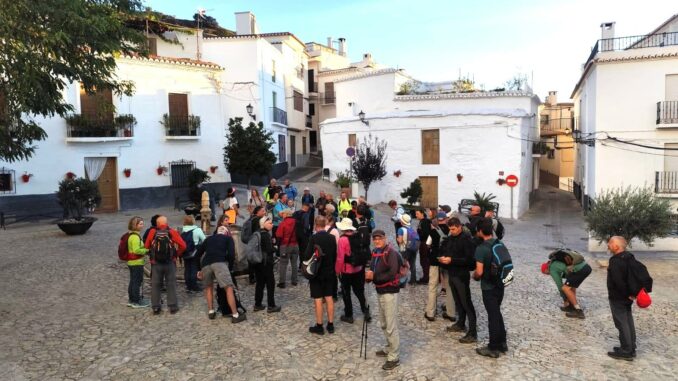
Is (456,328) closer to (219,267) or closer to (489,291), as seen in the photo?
(489,291)

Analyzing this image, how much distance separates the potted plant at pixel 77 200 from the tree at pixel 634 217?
1384cm

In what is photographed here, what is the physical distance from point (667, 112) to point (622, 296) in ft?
48.1

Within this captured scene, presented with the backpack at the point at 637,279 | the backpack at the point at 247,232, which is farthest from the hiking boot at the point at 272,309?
the backpack at the point at 637,279

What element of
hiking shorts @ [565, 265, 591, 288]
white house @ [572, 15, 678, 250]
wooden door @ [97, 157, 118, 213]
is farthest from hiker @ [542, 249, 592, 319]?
wooden door @ [97, 157, 118, 213]

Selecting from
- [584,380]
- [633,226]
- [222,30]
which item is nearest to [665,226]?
[633,226]

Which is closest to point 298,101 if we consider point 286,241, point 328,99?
point 328,99

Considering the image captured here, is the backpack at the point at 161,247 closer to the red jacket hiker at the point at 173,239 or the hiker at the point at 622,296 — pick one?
the red jacket hiker at the point at 173,239

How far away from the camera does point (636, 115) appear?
17750 millimetres

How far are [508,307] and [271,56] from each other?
23232 millimetres

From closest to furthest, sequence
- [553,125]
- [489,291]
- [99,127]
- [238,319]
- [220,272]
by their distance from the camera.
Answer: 1. [489,291]
2. [220,272]
3. [238,319]
4. [99,127]
5. [553,125]

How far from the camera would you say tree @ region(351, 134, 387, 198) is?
2216cm

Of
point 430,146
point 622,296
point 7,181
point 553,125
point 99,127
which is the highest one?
point 553,125

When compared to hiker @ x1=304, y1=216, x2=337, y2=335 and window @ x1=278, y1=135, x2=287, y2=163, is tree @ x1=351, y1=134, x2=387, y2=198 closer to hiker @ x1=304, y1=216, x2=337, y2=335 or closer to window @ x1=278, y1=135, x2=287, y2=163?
window @ x1=278, y1=135, x2=287, y2=163

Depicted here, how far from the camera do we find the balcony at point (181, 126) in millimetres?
Answer: 20578
